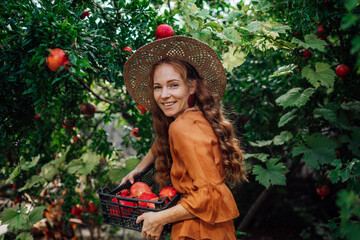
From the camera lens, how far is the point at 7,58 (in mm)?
1437

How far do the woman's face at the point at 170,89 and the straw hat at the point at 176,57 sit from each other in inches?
3.8

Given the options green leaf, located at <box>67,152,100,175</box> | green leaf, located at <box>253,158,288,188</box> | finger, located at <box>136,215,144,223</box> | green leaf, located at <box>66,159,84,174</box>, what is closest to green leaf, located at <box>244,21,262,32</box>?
green leaf, located at <box>253,158,288,188</box>

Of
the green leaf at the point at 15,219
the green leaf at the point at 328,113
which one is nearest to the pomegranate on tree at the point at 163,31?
the green leaf at the point at 328,113

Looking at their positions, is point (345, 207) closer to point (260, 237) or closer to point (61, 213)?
point (61, 213)

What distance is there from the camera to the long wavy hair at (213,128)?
1.48 metres

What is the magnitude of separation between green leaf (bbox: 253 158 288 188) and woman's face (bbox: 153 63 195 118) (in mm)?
1081

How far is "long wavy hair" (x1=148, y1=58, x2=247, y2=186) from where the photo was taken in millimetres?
1481

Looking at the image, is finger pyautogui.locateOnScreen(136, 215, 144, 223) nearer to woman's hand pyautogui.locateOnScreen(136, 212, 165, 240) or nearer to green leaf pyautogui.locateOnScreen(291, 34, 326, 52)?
woman's hand pyautogui.locateOnScreen(136, 212, 165, 240)

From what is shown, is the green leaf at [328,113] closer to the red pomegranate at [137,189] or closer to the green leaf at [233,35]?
the green leaf at [233,35]

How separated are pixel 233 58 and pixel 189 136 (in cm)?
94

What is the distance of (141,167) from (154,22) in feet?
3.56

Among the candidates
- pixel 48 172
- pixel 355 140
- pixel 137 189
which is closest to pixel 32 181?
pixel 48 172

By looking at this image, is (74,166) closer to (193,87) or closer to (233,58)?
(193,87)

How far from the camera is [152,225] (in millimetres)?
1299
